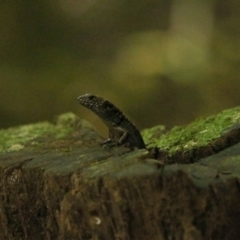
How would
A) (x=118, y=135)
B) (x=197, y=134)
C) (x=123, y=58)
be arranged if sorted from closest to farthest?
(x=197, y=134) < (x=118, y=135) < (x=123, y=58)

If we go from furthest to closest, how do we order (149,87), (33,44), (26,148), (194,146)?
(33,44) → (149,87) → (26,148) → (194,146)

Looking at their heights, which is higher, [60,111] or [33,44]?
[33,44]

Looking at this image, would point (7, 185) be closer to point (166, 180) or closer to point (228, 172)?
point (166, 180)

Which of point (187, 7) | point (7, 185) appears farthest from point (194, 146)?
point (187, 7)

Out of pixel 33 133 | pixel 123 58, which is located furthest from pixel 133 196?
pixel 123 58

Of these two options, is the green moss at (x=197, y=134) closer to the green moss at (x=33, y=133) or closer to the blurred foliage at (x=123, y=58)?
the green moss at (x=33, y=133)

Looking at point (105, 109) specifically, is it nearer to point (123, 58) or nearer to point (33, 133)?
point (33, 133)
